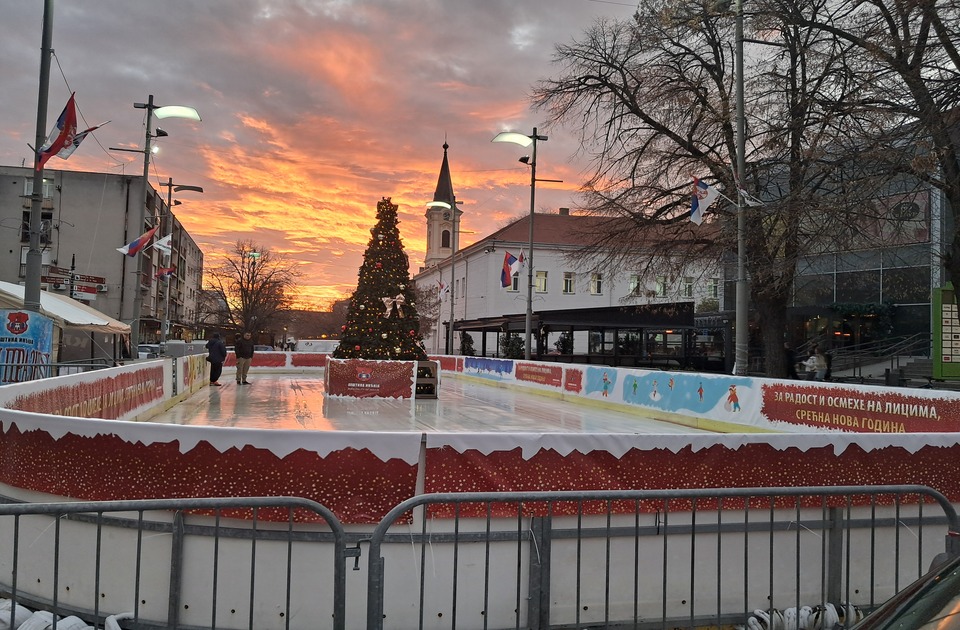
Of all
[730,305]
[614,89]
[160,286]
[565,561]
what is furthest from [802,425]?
[160,286]

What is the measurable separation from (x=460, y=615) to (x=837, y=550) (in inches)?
116

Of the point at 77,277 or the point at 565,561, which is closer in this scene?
the point at 565,561

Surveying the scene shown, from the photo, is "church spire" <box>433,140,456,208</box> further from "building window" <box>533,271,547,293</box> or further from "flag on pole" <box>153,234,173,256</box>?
"flag on pole" <box>153,234,173,256</box>

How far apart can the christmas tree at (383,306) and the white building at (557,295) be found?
678 centimetres

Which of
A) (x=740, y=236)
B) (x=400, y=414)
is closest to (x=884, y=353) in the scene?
(x=740, y=236)

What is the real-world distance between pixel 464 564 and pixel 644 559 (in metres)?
1.34

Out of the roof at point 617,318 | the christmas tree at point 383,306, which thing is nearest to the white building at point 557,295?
the roof at point 617,318

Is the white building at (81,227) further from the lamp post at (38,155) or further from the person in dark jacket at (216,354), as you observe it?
the lamp post at (38,155)

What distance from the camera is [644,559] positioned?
5137mm

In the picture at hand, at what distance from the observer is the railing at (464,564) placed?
4781 millimetres

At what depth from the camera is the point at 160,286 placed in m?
81.3

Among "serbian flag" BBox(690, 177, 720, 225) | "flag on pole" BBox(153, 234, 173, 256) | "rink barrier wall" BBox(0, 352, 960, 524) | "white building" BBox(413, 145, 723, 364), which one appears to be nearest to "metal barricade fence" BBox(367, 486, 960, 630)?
"rink barrier wall" BBox(0, 352, 960, 524)

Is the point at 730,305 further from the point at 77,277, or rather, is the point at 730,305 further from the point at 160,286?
the point at 160,286

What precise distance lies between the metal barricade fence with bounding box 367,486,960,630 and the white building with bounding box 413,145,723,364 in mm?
20259
